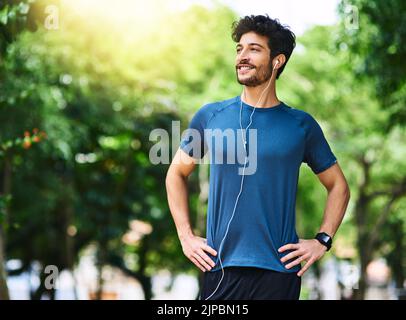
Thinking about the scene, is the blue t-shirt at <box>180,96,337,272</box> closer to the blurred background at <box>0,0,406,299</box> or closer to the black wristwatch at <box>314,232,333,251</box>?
the black wristwatch at <box>314,232,333,251</box>

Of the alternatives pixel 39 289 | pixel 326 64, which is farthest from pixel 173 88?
pixel 39 289

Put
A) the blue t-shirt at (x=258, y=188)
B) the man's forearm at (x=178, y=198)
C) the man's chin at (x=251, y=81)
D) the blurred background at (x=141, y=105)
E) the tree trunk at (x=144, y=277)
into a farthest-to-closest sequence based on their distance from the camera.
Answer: the tree trunk at (x=144, y=277)
the blurred background at (x=141, y=105)
the man's forearm at (x=178, y=198)
the man's chin at (x=251, y=81)
the blue t-shirt at (x=258, y=188)

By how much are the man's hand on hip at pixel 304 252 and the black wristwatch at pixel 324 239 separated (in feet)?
0.06

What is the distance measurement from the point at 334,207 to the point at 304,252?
286 mm

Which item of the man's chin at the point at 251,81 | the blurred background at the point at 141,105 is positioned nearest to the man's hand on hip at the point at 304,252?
the man's chin at the point at 251,81

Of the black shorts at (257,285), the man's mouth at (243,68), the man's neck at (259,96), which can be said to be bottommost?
the black shorts at (257,285)

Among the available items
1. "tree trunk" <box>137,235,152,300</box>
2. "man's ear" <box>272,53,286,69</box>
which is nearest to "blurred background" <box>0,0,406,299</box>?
"tree trunk" <box>137,235,152,300</box>

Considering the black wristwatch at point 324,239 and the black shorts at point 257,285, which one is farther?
the black wristwatch at point 324,239

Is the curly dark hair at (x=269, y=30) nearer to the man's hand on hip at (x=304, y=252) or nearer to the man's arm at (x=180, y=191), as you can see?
the man's arm at (x=180, y=191)

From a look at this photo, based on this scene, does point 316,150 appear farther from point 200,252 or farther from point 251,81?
point 200,252

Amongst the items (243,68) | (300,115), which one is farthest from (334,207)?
(243,68)

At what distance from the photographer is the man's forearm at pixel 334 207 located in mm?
3168

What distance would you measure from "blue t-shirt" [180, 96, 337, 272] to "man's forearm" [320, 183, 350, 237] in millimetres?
217
